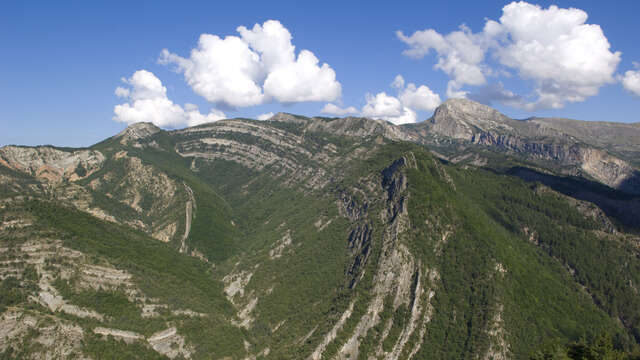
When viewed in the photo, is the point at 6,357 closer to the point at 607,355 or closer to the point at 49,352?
the point at 49,352

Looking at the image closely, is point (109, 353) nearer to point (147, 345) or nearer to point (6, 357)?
point (147, 345)

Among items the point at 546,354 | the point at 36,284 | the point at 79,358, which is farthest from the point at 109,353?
the point at 546,354

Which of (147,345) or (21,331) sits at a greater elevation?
(21,331)

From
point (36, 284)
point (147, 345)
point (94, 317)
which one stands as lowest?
point (147, 345)

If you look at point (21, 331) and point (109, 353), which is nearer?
point (21, 331)

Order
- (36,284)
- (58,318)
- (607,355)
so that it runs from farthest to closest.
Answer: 1. (36,284)
2. (58,318)
3. (607,355)

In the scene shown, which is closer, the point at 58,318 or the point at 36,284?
the point at 58,318

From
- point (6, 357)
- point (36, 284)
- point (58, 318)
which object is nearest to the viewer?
point (6, 357)

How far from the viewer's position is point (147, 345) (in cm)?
19988

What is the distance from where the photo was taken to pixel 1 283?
189125mm

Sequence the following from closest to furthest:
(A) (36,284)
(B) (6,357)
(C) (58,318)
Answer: (B) (6,357)
(C) (58,318)
(A) (36,284)

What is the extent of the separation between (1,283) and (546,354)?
214070 mm

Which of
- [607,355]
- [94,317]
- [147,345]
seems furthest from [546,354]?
[94,317]

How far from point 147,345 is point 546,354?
160 m
